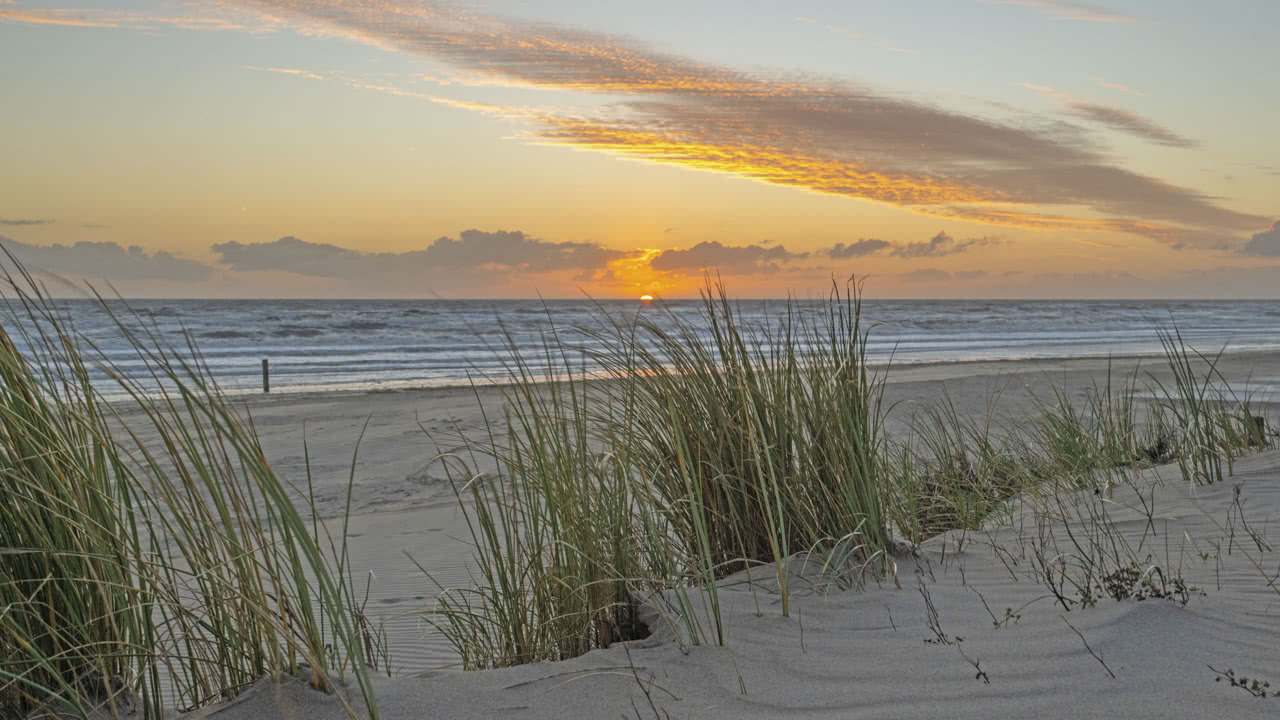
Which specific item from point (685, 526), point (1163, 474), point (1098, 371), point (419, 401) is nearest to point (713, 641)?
point (685, 526)

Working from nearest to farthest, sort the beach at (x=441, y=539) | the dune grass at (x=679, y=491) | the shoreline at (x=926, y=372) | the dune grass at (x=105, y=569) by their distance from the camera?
1. the dune grass at (x=105, y=569)
2. the beach at (x=441, y=539)
3. the dune grass at (x=679, y=491)
4. the shoreline at (x=926, y=372)

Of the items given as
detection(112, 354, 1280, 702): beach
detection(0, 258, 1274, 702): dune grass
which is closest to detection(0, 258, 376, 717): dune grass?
detection(0, 258, 1274, 702): dune grass

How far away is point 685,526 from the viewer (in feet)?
10.1

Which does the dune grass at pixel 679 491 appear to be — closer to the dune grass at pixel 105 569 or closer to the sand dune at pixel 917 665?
the sand dune at pixel 917 665

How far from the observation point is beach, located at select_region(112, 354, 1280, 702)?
2.25 m

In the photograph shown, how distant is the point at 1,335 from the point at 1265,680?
9.32 feet

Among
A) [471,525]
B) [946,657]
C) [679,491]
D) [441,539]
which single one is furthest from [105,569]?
[441,539]

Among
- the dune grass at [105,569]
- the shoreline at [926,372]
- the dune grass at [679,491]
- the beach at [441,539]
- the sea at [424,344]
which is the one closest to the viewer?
the dune grass at [105,569]

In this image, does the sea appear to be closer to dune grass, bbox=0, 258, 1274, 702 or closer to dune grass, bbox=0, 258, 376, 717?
dune grass, bbox=0, 258, 1274, 702

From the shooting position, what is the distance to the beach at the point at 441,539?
225 centimetres

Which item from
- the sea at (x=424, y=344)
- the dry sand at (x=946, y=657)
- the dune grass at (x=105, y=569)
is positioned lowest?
the sea at (x=424, y=344)

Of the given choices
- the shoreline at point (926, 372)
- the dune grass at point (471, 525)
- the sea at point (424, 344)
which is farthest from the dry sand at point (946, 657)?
the shoreline at point (926, 372)

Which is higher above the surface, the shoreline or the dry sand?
the dry sand

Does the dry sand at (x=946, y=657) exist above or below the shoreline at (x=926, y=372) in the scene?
above
